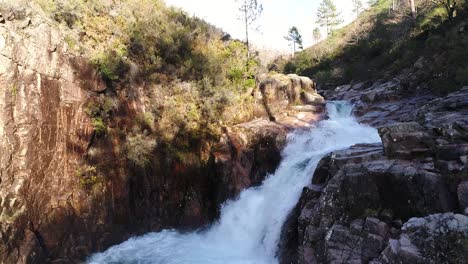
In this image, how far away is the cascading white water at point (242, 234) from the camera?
1186cm

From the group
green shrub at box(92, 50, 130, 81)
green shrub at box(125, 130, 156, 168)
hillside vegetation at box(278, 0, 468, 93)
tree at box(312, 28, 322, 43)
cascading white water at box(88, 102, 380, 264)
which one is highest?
tree at box(312, 28, 322, 43)

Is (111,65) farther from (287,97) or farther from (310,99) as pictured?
(310,99)

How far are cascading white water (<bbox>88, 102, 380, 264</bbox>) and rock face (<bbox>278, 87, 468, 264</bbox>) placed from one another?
1.27m

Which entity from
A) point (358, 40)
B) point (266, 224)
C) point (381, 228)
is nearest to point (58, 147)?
point (266, 224)

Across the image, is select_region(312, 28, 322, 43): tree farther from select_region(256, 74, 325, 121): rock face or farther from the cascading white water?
the cascading white water

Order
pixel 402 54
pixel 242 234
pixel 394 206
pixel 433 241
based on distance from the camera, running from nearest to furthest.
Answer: pixel 433 241 → pixel 394 206 → pixel 242 234 → pixel 402 54

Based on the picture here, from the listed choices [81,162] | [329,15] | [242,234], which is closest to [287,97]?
[242,234]

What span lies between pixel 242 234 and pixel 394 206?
650 centimetres

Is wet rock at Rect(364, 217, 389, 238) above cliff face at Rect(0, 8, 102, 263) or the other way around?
the other way around

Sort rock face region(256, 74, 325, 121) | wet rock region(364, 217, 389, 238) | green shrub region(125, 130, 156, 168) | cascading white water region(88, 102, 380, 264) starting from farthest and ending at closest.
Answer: rock face region(256, 74, 325, 121), green shrub region(125, 130, 156, 168), cascading white water region(88, 102, 380, 264), wet rock region(364, 217, 389, 238)

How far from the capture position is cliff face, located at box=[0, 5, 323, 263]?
11.0 meters

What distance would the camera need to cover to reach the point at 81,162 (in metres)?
12.9

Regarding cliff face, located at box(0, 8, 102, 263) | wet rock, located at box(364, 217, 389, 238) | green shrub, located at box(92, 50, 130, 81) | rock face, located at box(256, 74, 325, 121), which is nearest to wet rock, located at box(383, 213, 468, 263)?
wet rock, located at box(364, 217, 389, 238)

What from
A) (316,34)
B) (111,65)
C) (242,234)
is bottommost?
(242,234)
